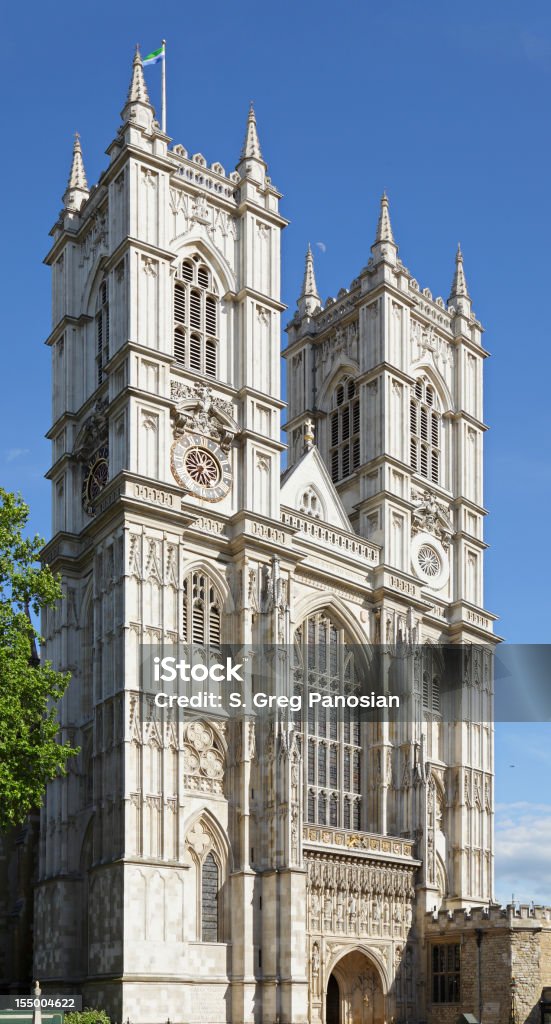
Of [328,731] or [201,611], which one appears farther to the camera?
[328,731]

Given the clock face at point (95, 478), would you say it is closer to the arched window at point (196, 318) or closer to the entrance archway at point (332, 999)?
the arched window at point (196, 318)

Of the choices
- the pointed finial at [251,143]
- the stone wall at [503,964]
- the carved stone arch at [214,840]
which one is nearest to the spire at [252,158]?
the pointed finial at [251,143]

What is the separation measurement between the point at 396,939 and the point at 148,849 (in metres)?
10.7

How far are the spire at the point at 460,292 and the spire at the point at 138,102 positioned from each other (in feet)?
58.8

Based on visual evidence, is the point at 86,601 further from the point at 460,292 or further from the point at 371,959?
the point at 460,292

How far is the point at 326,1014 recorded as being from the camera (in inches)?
1813

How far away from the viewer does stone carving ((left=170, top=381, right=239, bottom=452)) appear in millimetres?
47812

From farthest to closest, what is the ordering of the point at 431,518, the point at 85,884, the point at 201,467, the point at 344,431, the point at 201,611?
the point at 344,431 < the point at 431,518 < the point at 201,467 < the point at 201,611 < the point at 85,884

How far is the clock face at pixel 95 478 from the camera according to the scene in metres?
47.7

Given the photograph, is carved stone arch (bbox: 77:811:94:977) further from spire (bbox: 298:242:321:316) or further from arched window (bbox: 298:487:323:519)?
spire (bbox: 298:242:321:316)

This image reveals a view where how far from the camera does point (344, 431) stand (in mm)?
58469

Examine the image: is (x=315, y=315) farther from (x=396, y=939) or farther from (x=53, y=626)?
(x=396, y=939)

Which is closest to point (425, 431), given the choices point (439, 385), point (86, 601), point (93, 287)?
point (439, 385)

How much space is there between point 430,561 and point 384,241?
43.3 ft
